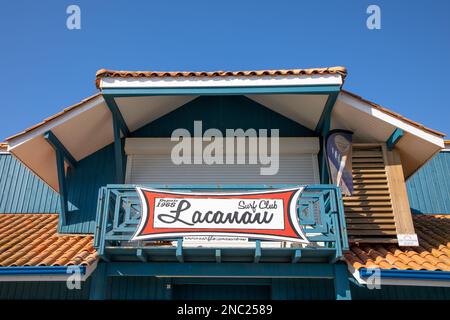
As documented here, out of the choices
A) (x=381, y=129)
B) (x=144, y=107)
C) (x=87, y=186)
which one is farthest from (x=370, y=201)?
(x=87, y=186)

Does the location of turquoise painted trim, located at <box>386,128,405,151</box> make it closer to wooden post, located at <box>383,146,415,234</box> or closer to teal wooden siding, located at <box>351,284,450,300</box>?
wooden post, located at <box>383,146,415,234</box>

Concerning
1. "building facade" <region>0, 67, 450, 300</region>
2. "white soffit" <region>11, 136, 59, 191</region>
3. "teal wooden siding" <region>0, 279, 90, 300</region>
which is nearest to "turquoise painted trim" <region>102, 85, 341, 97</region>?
"building facade" <region>0, 67, 450, 300</region>

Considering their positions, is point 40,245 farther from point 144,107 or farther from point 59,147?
point 144,107

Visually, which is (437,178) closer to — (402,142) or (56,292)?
(402,142)

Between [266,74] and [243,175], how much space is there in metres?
2.35

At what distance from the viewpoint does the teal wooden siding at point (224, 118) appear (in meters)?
9.26

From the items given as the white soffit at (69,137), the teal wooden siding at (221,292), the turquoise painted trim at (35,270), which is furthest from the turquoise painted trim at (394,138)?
the turquoise painted trim at (35,270)

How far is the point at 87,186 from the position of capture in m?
8.97

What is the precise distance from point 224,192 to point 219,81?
2239mm

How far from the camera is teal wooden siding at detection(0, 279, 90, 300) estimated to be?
8.27 meters

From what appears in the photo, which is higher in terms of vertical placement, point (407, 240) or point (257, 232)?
point (407, 240)

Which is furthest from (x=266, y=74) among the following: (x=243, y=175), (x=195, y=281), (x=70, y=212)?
(x=70, y=212)

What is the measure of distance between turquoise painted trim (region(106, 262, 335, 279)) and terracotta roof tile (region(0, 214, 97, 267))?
27.3 inches

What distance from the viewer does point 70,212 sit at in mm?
8703
